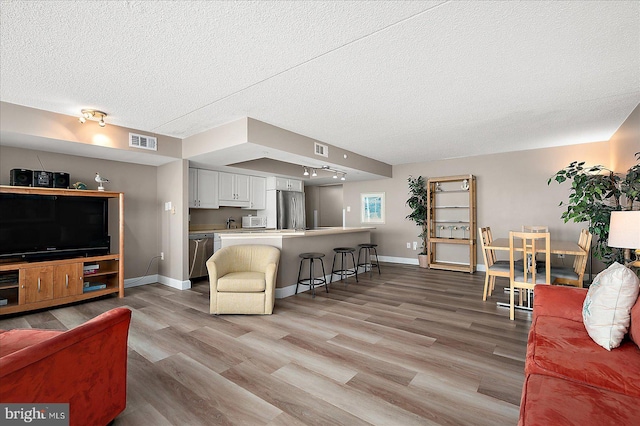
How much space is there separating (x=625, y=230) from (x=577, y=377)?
1.32 meters

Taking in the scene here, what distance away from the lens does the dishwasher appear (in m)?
5.36

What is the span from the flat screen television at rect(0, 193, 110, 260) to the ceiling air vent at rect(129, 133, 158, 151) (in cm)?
99

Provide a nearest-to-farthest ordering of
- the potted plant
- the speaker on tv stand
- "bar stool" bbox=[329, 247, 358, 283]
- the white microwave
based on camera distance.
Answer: the speaker on tv stand < "bar stool" bbox=[329, 247, 358, 283] < the potted plant < the white microwave

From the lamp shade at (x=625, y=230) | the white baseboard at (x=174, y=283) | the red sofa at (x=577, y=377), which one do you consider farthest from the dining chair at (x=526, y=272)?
the white baseboard at (x=174, y=283)

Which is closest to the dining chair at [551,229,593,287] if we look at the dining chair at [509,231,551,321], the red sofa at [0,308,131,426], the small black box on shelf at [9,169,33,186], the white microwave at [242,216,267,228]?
the dining chair at [509,231,551,321]

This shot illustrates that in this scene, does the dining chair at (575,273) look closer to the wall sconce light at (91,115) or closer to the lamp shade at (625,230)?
the lamp shade at (625,230)

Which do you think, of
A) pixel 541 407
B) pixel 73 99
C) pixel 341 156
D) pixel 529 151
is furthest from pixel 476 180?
pixel 73 99

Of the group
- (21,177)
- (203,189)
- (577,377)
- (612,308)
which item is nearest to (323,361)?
(577,377)

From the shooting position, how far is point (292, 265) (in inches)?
179

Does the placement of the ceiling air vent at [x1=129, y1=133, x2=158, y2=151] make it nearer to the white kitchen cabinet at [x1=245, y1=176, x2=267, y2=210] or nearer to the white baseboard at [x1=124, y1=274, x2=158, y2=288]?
the white baseboard at [x1=124, y1=274, x2=158, y2=288]

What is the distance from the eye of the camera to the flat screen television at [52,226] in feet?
12.2

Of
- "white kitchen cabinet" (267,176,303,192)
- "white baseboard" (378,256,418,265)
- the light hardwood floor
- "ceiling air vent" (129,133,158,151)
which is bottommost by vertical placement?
the light hardwood floor

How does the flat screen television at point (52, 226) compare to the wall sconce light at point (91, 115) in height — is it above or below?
below

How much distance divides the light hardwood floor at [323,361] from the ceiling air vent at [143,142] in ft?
7.31
